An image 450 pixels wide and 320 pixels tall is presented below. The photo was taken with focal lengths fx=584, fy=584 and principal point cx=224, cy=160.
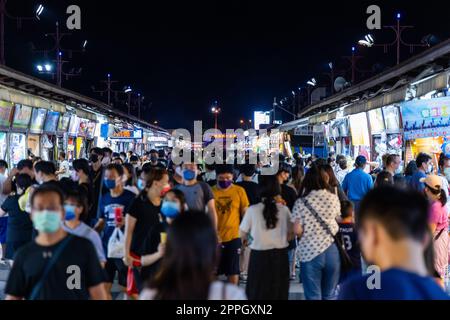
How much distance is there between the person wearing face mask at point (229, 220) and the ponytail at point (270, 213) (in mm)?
1623

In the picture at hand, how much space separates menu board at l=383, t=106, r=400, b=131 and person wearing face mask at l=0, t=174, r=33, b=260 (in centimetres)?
1042

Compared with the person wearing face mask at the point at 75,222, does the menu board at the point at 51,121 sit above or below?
above

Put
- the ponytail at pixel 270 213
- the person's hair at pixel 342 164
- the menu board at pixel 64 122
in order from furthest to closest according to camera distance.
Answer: the menu board at pixel 64 122 < the person's hair at pixel 342 164 < the ponytail at pixel 270 213

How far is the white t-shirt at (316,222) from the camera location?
21.9 ft

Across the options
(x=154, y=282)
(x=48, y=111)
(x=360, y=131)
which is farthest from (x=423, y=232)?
(x=48, y=111)

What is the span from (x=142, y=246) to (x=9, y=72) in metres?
11.4

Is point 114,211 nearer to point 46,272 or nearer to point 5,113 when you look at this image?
point 46,272

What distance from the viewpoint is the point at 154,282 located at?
3301 mm

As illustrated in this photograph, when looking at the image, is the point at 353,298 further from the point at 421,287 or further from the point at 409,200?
the point at 409,200

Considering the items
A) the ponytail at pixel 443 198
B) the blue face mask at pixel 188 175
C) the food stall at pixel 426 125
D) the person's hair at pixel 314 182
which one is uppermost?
the food stall at pixel 426 125

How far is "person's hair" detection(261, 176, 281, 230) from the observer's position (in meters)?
6.61

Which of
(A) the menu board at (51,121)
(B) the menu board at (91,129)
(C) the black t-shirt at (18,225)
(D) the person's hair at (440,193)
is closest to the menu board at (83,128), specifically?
(B) the menu board at (91,129)

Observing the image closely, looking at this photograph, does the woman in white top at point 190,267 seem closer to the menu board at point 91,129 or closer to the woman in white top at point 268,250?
the woman in white top at point 268,250

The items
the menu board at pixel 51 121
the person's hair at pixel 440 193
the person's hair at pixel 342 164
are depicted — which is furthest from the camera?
the menu board at pixel 51 121
